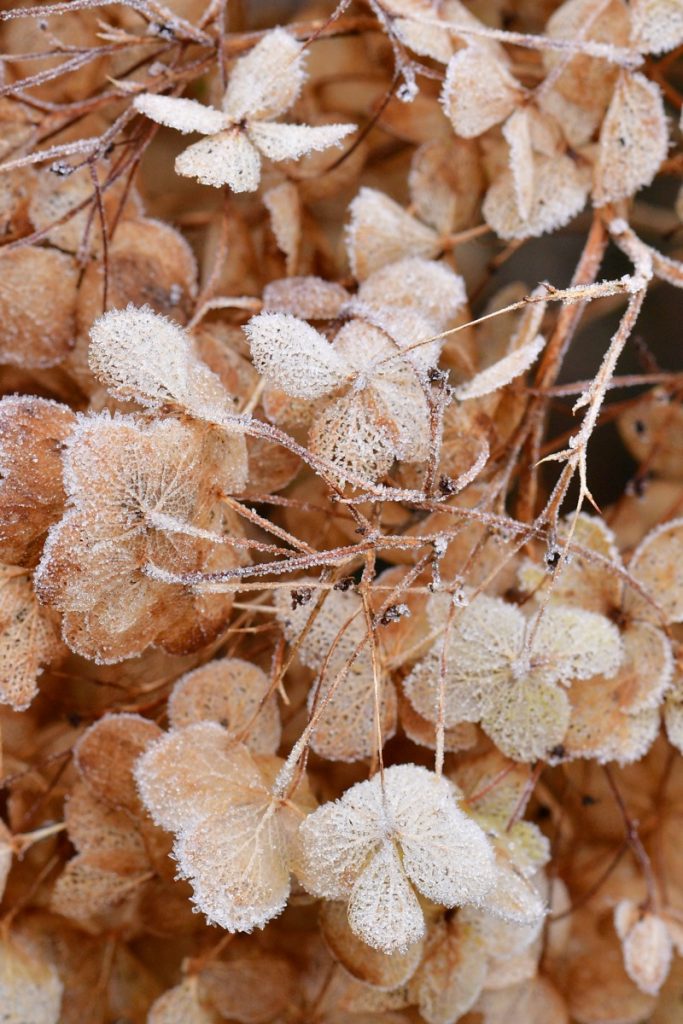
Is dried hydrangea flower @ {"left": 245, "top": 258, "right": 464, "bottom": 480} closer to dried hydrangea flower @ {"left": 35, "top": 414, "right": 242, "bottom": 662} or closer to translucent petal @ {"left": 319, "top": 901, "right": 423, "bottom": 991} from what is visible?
dried hydrangea flower @ {"left": 35, "top": 414, "right": 242, "bottom": 662}

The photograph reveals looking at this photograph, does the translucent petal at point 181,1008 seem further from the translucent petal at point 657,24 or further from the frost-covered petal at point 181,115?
the translucent petal at point 657,24

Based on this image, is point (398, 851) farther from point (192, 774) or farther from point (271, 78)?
point (271, 78)

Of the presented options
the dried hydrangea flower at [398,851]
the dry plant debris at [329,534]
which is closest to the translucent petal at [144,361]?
the dry plant debris at [329,534]

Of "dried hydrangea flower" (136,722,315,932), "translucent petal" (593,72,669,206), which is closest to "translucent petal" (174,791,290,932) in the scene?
"dried hydrangea flower" (136,722,315,932)

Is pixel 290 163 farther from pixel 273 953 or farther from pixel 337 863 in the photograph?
pixel 273 953

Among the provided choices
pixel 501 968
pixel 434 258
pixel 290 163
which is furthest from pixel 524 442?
pixel 501 968
